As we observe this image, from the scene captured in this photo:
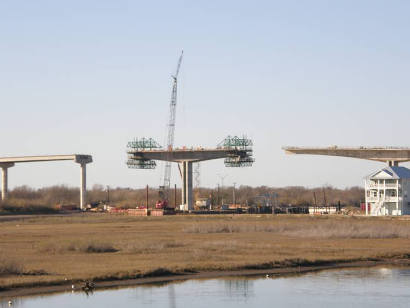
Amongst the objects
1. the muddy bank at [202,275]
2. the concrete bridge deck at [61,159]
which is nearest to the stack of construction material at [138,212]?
the concrete bridge deck at [61,159]

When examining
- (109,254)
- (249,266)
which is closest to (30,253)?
(109,254)

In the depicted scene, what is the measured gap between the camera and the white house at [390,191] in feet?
400

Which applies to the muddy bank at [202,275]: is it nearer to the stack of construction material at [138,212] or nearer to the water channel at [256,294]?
the water channel at [256,294]

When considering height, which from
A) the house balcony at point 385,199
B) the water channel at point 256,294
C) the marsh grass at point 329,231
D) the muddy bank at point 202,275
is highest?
the house balcony at point 385,199

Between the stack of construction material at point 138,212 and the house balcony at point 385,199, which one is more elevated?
the house balcony at point 385,199

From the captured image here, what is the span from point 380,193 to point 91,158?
86594 millimetres

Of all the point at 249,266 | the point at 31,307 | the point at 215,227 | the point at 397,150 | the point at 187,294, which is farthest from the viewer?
the point at 397,150

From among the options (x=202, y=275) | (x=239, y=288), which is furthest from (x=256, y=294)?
(x=202, y=275)

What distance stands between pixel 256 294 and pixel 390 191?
90574 mm

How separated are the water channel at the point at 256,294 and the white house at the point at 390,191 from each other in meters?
81.3

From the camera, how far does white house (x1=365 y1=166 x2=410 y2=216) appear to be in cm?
12200

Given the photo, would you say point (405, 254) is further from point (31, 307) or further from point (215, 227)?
point (215, 227)

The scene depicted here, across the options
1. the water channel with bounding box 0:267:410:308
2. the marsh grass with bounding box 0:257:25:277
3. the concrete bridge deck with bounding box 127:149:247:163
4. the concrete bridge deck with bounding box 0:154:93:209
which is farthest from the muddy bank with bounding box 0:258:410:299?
the concrete bridge deck with bounding box 0:154:93:209

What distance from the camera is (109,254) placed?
172 ft
